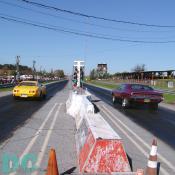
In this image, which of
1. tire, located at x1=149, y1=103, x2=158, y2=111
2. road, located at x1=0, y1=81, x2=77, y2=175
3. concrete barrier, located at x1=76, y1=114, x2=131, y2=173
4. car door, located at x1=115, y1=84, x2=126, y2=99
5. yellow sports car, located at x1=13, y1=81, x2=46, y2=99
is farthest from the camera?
yellow sports car, located at x1=13, y1=81, x2=46, y2=99

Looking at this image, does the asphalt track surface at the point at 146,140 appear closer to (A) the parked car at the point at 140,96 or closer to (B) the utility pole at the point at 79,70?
(A) the parked car at the point at 140,96

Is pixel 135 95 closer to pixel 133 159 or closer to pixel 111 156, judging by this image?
pixel 133 159

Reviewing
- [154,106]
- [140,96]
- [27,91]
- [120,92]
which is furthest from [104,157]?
[27,91]

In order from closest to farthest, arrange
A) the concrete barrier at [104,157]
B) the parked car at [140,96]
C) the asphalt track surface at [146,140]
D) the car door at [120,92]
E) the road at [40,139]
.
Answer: the concrete barrier at [104,157] < the road at [40,139] < the asphalt track surface at [146,140] < the parked car at [140,96] < the car door at [120,92]

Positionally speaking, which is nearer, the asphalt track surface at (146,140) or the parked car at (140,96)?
the asphalt track surface at (146,140)

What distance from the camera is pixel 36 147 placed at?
9.01 metres

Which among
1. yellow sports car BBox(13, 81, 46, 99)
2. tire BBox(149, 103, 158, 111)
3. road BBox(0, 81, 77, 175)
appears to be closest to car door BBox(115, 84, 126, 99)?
tire BBox(149, 103, 158, 111)

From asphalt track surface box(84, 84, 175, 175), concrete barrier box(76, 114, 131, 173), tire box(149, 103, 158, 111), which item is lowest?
tire box(149, 103, 158, 111)

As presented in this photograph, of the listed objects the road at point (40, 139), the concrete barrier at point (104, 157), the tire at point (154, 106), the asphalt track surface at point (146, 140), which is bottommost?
the tire at point (154, 106)

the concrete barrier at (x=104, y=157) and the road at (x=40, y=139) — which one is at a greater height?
the concrete barrier at (x=104, y=157)

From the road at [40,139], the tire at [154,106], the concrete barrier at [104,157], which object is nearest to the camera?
the concrete barrier at [104,157]

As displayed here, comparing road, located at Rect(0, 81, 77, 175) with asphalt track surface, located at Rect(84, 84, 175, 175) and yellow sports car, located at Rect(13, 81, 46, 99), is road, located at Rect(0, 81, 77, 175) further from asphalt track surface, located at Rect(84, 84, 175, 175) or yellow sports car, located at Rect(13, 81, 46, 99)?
yellow sports car, located at Rect(13, 81, 46, 99)

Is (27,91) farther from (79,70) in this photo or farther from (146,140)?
(146,140)

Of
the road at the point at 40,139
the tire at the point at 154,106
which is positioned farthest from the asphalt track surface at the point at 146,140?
the tire at the point at 154,106
